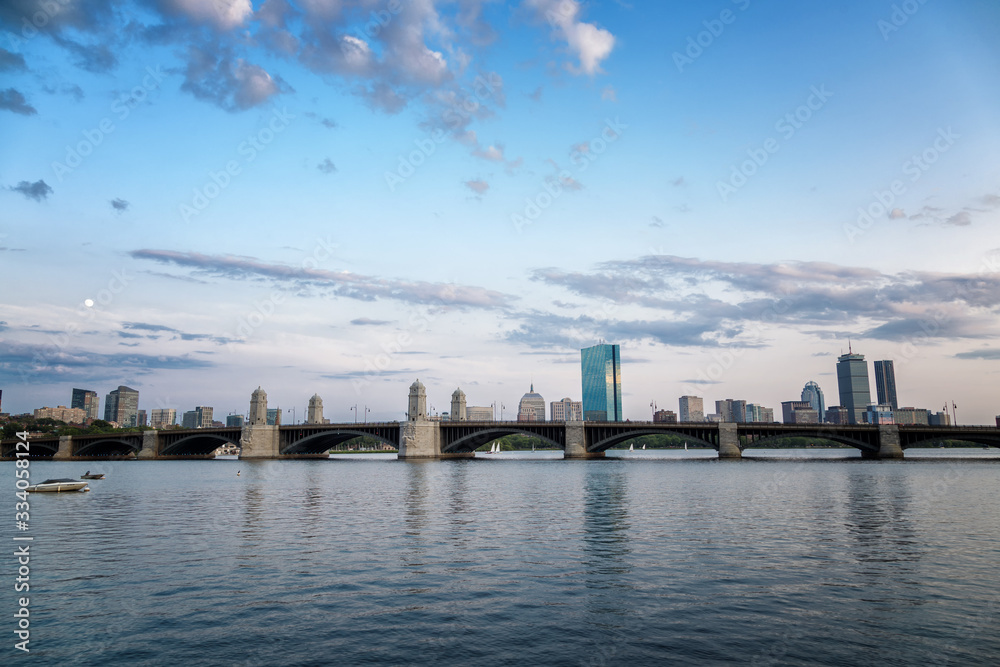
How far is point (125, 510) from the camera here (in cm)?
5334

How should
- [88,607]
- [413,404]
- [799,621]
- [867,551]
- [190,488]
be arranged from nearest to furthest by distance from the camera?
[799,621], [88,607], [867,551], [190,488], [413,404]

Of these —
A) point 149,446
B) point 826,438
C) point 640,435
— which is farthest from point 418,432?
point 826,438

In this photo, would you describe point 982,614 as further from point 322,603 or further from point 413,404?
point 413,404

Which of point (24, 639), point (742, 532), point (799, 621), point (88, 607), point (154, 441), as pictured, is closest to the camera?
point (24, 639)

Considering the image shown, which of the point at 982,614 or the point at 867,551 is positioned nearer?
the point at 982,614

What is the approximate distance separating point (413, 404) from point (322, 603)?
146 m

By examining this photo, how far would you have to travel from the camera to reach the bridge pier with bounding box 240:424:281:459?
178 m

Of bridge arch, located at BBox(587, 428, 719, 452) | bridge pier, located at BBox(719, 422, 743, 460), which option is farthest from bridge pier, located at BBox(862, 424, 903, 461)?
bridge arch, located at BBox(587, 428, 719, 452)

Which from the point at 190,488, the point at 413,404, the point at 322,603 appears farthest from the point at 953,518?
the point at 413,404

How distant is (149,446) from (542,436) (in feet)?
409

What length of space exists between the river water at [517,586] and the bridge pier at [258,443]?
133576 mm

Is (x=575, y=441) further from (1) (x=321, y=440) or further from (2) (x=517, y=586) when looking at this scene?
(2) (x=517, y=586)

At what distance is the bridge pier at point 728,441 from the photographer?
14900 cm

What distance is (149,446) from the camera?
635ft
